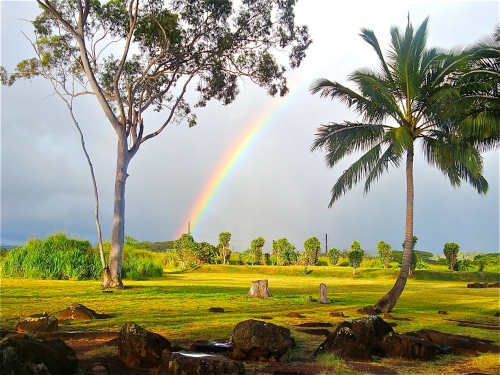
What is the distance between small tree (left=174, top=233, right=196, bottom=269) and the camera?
47.7 m

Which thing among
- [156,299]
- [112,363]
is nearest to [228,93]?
[156,299]

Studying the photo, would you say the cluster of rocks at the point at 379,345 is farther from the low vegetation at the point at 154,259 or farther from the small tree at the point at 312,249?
the small tree at the point at 312,249

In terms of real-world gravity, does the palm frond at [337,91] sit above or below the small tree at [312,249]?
A: above

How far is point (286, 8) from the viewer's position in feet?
80.6

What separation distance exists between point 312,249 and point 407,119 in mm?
33606

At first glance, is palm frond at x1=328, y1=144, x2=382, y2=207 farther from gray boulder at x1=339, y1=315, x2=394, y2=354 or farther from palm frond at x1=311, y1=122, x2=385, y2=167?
gray boulder at x1=339, y1=315, x2=394, y2=354

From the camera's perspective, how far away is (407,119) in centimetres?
1545

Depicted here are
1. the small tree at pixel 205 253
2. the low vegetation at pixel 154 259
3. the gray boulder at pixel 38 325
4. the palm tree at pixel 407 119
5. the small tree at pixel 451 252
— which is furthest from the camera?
the small tree at pixel 205 253

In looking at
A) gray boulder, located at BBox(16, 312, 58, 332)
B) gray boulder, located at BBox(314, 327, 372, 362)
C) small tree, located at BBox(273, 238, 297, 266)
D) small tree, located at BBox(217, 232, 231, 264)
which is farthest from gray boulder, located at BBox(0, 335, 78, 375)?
small tree, located at BBox(273, 238, 297, 266)

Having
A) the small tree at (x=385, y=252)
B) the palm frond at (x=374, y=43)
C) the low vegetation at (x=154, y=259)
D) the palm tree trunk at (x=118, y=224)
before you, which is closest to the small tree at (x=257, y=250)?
the low vegetation at (x=154, y=259)

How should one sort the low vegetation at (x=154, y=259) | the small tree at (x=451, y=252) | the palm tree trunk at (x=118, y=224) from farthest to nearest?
1. the small tree at (x=451, y=252)
2. the low vegetation at (x=154, y=259)
3. the palm tree trunk at (x=118, y=224)

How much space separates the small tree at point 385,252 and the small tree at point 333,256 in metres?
5.51

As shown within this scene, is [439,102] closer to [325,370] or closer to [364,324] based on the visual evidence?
[364,324]

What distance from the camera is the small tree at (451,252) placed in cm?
3947
